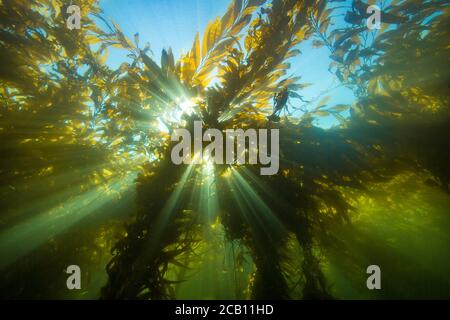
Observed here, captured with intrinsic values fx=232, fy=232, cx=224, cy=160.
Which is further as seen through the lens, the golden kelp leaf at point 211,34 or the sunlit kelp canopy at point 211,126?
the golden kelp leaf at point 211,34

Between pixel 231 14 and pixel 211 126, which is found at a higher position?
pixel 231 14

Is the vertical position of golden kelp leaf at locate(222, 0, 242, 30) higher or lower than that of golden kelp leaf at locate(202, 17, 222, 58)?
higher

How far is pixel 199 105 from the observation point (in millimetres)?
2041

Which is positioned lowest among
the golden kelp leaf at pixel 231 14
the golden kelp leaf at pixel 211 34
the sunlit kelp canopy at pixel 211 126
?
the sunlit kelp canopy at pixel 211 126

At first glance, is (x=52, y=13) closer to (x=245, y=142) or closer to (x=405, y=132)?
(x=245, y=142)

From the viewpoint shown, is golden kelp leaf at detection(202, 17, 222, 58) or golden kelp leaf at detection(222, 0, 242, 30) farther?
golden kelp leaf at detection(202, 17, 222, 58)

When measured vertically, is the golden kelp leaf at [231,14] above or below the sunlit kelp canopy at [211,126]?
above

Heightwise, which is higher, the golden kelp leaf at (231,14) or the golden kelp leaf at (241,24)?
the golden kelp leaf at (231,14)

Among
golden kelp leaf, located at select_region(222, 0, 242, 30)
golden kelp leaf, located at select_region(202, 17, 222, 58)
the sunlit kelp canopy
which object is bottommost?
the sunlit kelp canopy

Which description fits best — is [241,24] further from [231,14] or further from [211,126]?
[211,126]

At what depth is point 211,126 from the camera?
1.96m

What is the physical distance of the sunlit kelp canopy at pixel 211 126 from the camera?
1.84 metres

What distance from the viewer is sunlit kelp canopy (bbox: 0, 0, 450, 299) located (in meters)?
1.84

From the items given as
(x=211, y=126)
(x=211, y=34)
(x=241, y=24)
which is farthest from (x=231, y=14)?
(x=211, y=126)
